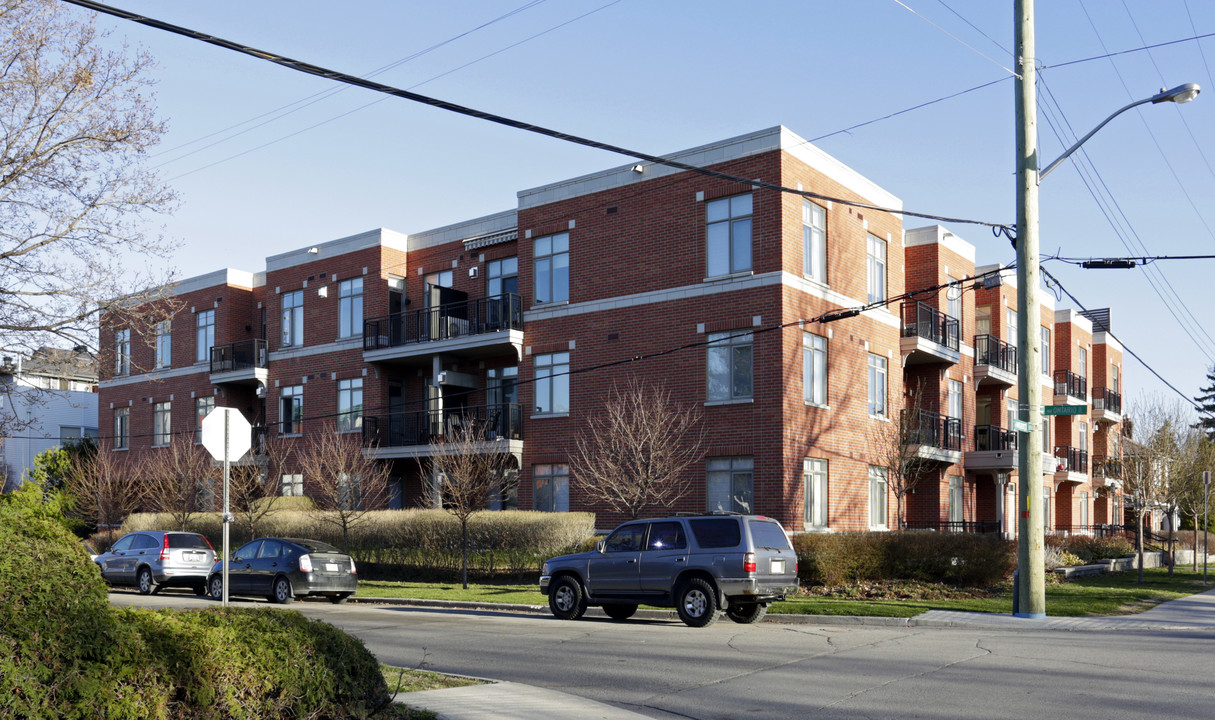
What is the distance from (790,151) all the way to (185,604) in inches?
699

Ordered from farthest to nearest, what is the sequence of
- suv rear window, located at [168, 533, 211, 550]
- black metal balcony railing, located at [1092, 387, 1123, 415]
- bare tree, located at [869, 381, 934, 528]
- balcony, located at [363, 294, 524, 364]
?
black metal balcony railing, located at [1092, 387, 1123, 415] < balcony, located at [363, 294, 524, 364] < bare tree, located at [869, 381, 934, 528] < suv rear window, located at [168, 533, 211, 550]

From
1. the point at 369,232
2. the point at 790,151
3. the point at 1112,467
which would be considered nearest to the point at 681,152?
the point at 790,151

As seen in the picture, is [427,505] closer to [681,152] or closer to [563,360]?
[563,360]

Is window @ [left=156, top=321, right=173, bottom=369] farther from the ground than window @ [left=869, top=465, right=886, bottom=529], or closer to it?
farther from the ground

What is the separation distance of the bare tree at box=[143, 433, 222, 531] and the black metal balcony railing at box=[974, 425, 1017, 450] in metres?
27.0

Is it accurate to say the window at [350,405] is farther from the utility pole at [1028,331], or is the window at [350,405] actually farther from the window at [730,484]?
the utility pole at [1028,331]

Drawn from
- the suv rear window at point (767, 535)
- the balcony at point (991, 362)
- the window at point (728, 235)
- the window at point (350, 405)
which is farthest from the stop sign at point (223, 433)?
the balcony at point (991, 362)

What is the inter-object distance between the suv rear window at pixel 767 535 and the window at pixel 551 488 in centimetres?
1351

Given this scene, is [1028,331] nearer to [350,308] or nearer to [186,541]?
[186,541]

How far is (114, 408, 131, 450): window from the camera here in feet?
154

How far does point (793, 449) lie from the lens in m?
27.6

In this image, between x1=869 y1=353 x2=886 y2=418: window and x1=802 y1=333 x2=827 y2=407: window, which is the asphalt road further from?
x1=869 y1=353 x2=886 y2=418: window

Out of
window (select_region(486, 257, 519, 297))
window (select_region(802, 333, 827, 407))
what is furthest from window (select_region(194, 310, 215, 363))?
window (select_region(802, 333, 827, 407))

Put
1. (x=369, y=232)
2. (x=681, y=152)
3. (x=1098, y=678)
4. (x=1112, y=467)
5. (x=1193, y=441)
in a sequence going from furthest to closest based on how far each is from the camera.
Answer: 1. (x=1112, y=467)
2. (x=1193, y=441)
3. (x=369, y=232)
4. (x=681, y=152)
5. (x=1098, y=678)
